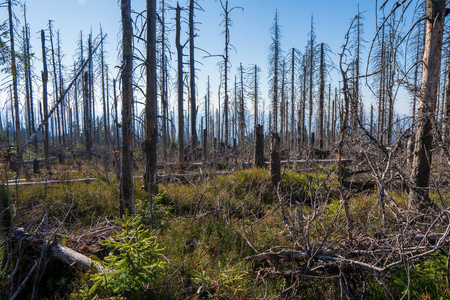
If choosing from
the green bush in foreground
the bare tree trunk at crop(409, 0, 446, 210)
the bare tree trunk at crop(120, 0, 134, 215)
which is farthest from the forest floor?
the bare tree trunk at crop(409, 0, 446, 210)

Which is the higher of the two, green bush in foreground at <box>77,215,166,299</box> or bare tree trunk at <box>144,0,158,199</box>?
bare tree trunk at <box>144,0,158,199</box>

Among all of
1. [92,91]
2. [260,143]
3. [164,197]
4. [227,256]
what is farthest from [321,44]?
[92,91]

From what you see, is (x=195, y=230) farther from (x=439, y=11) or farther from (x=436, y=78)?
(x=439, y=11)

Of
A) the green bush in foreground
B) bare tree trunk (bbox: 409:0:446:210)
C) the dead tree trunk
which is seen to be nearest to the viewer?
the green bush in foreground

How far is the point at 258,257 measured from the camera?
3217 millimetres

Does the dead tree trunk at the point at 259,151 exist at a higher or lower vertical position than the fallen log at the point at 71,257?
higher

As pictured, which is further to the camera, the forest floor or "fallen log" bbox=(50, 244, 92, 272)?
"fallen log" bbox=(50, 244, 92, 272)

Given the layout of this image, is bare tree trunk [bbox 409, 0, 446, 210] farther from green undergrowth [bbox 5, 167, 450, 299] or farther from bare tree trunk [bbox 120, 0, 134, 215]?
bare tree trunk [bbox 120, 0, 134, 215]

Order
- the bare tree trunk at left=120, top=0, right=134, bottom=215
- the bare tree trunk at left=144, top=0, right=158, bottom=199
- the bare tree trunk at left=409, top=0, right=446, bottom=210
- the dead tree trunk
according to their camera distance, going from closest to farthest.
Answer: the bare tree trunk at left=409, top=0, right=446, bottom=210 < the bare tree trunk at left=120, top=0, right=134, bottom=215 < the bare tree trunk at left=144, top=0, right=158, bottom=199 < the dead tree trunk

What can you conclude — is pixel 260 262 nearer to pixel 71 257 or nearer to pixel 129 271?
pixel 129 271

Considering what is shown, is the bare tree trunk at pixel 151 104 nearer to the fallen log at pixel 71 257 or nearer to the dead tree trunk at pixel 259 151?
the fallen log at pixel 71 257

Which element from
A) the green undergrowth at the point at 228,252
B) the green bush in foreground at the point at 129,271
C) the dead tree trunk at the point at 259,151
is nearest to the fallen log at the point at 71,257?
the green undergrowth at the point at 228,252

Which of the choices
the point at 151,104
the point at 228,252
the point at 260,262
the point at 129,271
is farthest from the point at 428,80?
the point at 151,104

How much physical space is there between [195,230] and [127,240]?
67.3 inches
